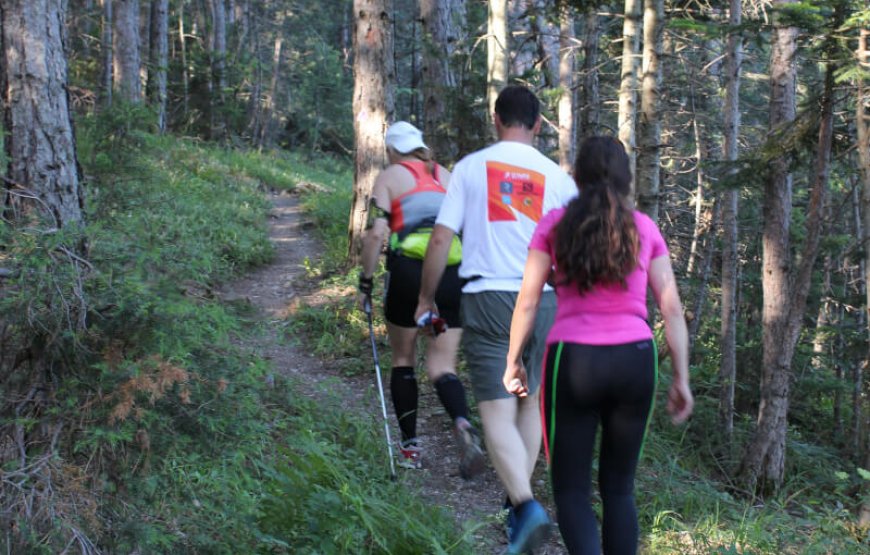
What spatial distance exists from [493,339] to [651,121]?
591 centimetres

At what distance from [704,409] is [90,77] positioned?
59.4 feet

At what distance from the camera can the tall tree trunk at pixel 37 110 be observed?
543 centimetres

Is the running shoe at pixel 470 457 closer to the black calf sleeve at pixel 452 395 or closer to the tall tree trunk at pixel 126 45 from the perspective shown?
the black calf sleeve at pixel 452 395

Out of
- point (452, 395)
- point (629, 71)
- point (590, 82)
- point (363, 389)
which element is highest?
point (590, 82)

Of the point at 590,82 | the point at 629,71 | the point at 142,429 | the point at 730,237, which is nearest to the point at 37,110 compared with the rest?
the point at 142,429

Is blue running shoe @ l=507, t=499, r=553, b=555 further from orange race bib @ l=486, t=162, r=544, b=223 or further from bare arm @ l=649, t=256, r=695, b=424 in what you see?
orange race bib @ l=486, t=162, r=544, b=223

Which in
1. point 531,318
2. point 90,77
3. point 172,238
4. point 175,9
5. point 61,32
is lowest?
point 531,318

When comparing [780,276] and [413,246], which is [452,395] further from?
[780,276]

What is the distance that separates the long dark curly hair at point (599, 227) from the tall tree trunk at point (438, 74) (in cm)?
840

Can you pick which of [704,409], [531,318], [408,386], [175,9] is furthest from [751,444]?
[175,9]

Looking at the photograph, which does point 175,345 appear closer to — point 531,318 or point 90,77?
point 531,318

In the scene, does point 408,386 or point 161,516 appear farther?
point 408,386

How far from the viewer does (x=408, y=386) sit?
207 inches

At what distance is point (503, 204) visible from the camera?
3881 mm
